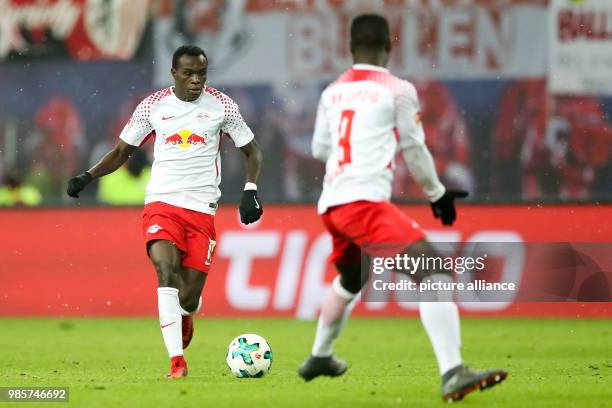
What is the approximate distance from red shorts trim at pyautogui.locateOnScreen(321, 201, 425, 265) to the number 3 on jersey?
0.23 m

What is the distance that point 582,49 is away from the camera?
690 inches

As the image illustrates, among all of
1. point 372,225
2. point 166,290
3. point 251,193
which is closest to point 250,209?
point 251,193

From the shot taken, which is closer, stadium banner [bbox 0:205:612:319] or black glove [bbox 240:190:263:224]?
black glove [bbox 240:190:263:224]

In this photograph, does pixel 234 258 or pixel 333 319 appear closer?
pixel 333 319

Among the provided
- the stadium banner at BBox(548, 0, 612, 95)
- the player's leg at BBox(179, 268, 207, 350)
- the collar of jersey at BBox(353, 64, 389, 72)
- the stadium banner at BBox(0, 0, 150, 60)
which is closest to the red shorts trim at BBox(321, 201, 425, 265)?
the collar of jersey at BBox(353, 64, 389, 72)

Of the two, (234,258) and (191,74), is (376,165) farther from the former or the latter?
(234,258)

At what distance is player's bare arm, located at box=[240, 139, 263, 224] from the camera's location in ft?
28.3

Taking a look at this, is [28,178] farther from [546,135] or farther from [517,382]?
[517,382]

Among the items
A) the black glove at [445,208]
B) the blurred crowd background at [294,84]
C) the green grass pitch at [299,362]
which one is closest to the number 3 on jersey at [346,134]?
the black glove at [445,208]

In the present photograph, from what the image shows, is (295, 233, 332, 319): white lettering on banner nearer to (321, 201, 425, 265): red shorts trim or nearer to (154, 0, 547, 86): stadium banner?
(154, 0, 547, 86): stadium banner

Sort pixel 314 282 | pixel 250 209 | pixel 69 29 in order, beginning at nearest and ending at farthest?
pixel 250 209, pixel 314 282, pixel 69 29

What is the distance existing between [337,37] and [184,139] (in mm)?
10398

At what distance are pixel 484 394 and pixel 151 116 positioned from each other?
2.89m

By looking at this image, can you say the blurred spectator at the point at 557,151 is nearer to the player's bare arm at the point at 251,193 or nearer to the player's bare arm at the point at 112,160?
the player's bare arm at the point at 251,193
